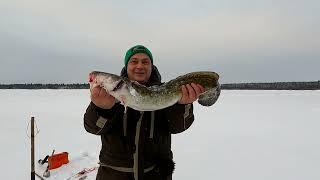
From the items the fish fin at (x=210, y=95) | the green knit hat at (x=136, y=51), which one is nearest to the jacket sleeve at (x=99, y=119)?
the green knit hat at (x=136, y=51)

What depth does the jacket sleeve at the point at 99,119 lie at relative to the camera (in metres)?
2.63

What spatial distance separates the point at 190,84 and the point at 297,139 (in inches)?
329

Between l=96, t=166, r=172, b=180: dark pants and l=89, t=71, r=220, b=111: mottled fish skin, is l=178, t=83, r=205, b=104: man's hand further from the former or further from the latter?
l=96, t=166, r=172, b=180: dark pants

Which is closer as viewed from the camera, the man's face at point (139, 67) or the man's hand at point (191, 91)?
the man's hand at point (191, 91)

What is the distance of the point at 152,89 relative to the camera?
2.64 meters

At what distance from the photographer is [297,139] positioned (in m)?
10.2

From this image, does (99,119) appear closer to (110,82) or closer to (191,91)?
(110,82)

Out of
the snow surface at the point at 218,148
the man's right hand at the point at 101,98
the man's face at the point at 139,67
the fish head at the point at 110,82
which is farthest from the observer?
the snow surface at the point at 218,148

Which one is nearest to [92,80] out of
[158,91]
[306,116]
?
[158,91]

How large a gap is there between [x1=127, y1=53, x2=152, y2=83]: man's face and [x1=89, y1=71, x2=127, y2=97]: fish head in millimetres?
372

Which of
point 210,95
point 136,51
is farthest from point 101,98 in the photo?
point 210,95

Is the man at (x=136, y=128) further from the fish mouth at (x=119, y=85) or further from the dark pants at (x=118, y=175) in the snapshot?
the fish mouth at (x=119, y=85)

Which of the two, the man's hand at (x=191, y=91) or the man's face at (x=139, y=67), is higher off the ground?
the man's face at (x=139, y=67)

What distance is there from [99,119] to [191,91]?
0.68 meters
